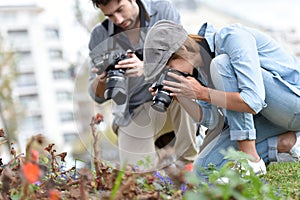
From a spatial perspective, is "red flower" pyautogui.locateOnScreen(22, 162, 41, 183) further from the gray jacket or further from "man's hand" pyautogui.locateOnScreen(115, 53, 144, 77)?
the gray jacket

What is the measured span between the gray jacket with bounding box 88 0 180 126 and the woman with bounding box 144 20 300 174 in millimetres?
397

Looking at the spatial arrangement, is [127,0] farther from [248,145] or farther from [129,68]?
[248,145]

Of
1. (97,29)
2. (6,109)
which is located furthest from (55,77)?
(97,29)

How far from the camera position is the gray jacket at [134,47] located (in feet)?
9.57

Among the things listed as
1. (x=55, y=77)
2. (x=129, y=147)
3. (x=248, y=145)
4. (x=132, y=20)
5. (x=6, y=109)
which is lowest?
(x=55, y=77)

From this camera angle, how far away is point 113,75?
2635 millimetres

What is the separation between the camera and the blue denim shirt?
2164 millimetres

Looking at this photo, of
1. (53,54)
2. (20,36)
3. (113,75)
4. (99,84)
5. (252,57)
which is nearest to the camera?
(252,57)

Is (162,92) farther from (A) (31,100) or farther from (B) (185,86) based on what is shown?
(A) (31,100)

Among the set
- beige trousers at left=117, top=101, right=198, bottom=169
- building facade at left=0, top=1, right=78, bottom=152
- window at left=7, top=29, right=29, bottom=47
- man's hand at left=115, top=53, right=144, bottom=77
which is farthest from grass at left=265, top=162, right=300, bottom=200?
window at left=7, top=29, right=29, bottom=47

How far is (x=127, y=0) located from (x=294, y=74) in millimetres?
948

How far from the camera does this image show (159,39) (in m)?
2.22

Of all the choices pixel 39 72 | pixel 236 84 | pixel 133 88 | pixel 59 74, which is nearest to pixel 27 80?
pixel 39 72

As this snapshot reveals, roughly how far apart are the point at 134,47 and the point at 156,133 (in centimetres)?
48
